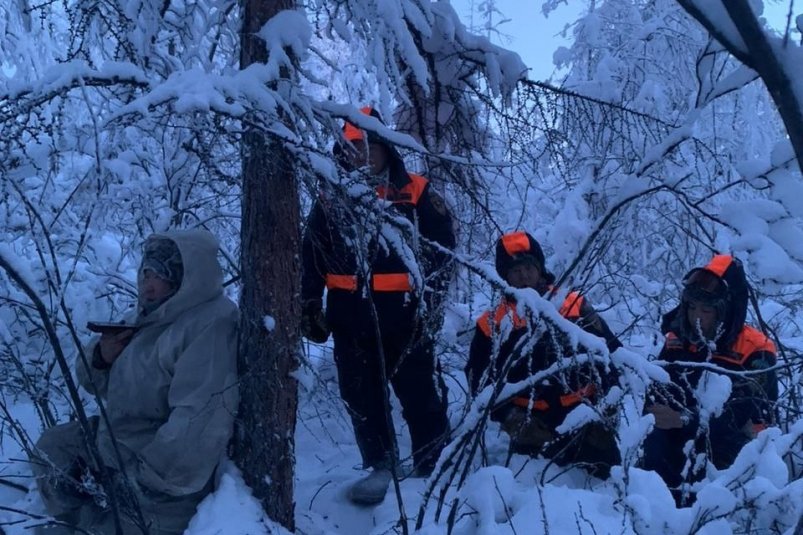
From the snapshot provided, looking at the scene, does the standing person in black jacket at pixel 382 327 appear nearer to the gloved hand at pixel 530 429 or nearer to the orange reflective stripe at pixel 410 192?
the orange reflective stripe at pixel 410 192

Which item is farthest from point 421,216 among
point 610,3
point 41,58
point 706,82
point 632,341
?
point 41,58

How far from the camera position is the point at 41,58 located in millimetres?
9578

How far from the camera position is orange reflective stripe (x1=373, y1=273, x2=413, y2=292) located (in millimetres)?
3863

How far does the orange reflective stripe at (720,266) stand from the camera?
3.58 metres

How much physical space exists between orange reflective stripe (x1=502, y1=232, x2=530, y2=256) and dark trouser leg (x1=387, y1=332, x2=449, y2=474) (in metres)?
0.67

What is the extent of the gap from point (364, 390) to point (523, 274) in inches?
42.6

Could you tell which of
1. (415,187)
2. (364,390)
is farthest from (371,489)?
(415,187)

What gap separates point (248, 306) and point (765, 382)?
2.40 meters

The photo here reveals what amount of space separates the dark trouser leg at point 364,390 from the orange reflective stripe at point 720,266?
1.79 metres

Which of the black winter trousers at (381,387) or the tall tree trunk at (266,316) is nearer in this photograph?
the tall tree trunk at (266,316)

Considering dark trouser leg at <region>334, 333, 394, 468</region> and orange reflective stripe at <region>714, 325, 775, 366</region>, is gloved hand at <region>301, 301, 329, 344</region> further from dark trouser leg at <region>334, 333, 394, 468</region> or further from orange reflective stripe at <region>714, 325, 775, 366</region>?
orange reflective stripe at <region>714, 325, 775, 366</region>

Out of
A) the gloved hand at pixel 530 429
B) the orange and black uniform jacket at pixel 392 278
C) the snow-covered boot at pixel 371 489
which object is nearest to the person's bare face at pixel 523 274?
the orange and black uniform jacket at pixel 392 278

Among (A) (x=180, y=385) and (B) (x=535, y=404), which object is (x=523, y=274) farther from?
(A) (x=180, y=385)

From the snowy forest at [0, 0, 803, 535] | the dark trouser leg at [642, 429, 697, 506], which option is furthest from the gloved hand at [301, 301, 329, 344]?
the dark trouser leg at [642, 429, 697, 506]
